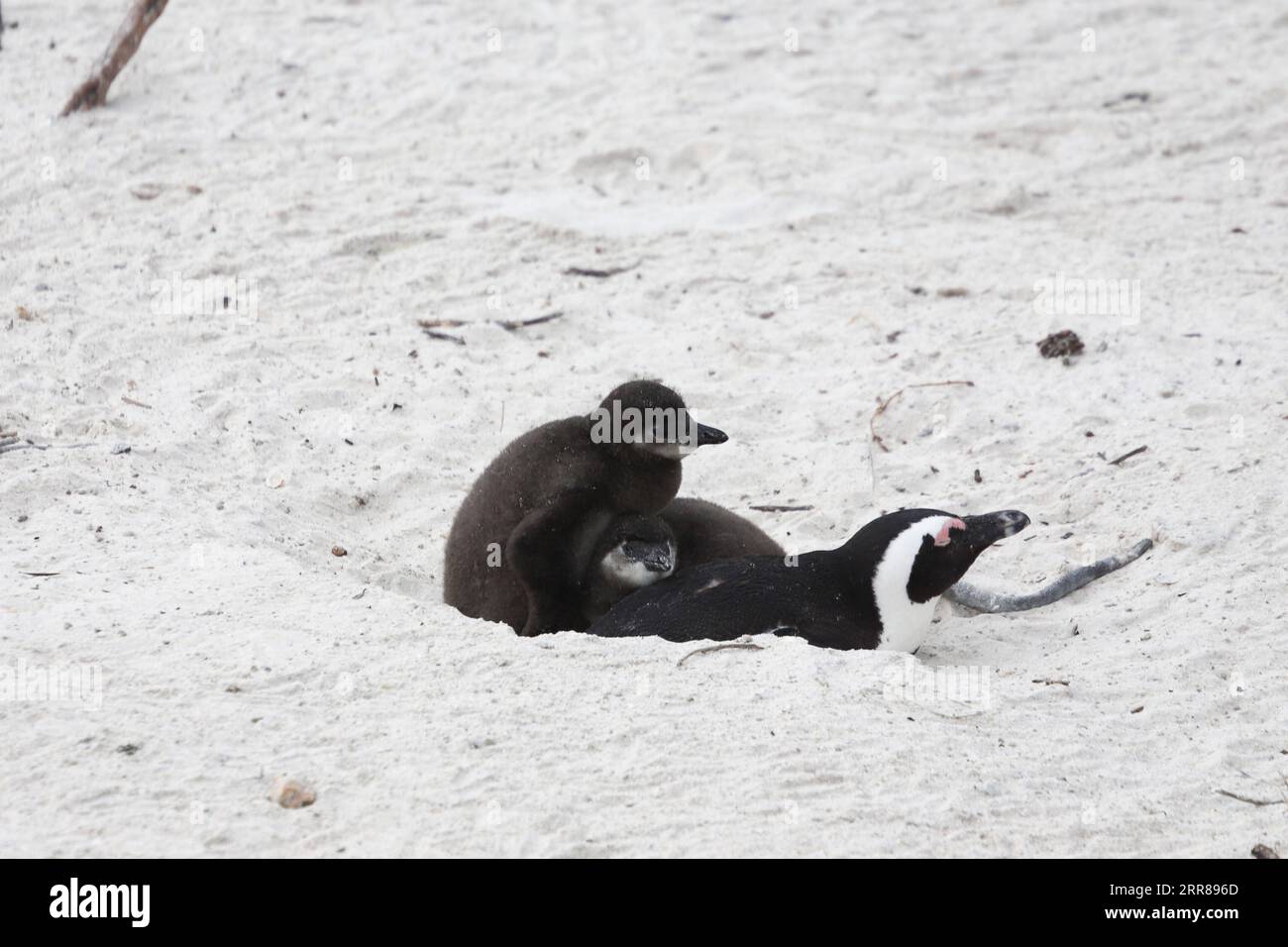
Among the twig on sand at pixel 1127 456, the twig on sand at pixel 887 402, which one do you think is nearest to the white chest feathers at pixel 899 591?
the twig on sand at pixel 1127 456

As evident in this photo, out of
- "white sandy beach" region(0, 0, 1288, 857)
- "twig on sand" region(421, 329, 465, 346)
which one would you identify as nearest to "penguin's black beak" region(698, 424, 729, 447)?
"white sandy beach" region(0, 0, 1288, 857)

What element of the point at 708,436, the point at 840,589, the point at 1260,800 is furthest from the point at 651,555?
the point at 1260,800

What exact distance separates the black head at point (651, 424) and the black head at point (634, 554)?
0.85 ft

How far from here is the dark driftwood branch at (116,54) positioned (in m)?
8.40

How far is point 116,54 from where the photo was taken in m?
8.45

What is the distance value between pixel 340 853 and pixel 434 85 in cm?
717

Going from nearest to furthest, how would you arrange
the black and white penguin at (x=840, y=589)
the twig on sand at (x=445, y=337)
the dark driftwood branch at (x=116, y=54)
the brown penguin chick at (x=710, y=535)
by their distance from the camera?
the black and white penguin at (x=840, y=589)
the brown penguin chick at (x=710, y=535)
the twig on sand at (x=445, y=337)
the dark driftwood branch at (x=116, y=54)

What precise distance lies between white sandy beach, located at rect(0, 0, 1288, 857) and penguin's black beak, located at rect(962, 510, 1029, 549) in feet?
0.98

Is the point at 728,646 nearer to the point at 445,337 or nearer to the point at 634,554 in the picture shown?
the point at 634,554

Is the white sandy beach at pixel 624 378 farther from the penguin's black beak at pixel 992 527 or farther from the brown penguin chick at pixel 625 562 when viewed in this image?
the brown penguin chick at pixel 625 562

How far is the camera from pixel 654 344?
664 centimetres

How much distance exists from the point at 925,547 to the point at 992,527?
10.5 inches

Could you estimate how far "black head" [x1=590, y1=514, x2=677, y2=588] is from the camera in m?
4.62

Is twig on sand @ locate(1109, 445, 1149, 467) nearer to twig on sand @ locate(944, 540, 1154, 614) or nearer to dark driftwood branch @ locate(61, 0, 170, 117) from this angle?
twig on sand @ locate(944, 540, 1154, 614)
